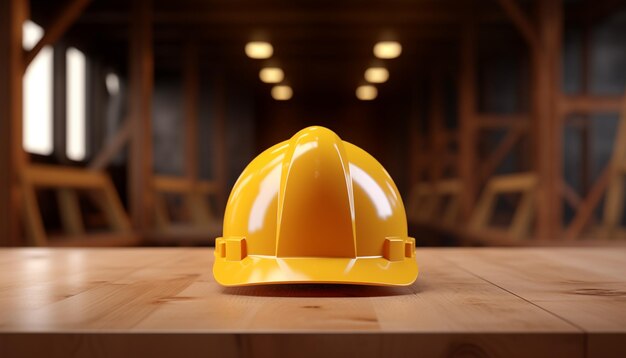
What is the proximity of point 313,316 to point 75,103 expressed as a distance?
13362 mm

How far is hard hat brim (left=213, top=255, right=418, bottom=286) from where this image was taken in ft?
6.06

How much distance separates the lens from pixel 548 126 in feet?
23.2

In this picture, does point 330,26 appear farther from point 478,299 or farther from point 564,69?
point 478,299

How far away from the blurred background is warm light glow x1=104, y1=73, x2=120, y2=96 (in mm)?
52

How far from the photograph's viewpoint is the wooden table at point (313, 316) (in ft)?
4.29

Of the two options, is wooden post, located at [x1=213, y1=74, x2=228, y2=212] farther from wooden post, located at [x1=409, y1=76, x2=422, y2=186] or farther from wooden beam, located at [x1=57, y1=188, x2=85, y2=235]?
wooden beam, located at [x1=57, y1=188, x2=85, y2=235]

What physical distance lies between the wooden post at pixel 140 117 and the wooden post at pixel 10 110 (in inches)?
A: 139

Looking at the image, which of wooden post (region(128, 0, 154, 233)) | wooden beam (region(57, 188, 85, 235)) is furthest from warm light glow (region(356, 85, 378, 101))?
wooden beam (region(57, 188, 85, 235))

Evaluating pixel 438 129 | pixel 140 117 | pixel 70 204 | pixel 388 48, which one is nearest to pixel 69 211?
pixel 70 204

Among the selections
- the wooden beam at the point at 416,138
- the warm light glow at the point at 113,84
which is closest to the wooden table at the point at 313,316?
the warm light glow at the point at 113,84

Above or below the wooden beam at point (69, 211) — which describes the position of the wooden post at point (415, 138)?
above

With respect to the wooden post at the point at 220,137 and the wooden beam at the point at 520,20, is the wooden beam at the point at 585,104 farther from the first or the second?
the wooden post at the point at 220,137

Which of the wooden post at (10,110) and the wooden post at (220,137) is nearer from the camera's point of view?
the wooden post at (10,110)

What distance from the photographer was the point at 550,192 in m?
7.11
